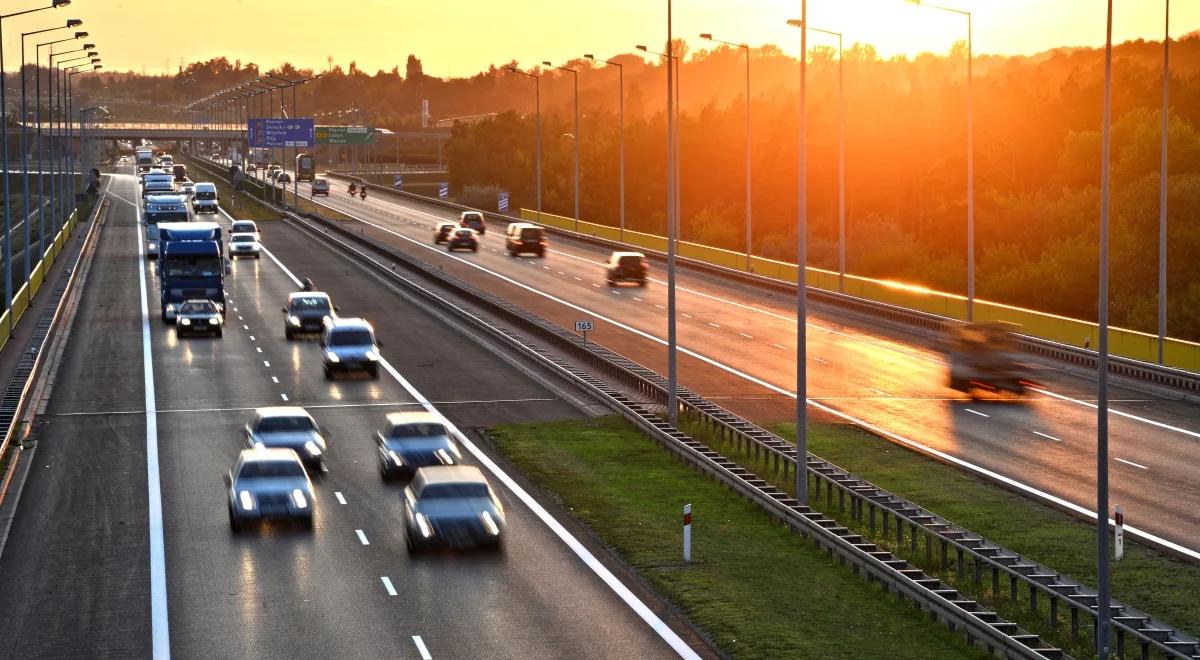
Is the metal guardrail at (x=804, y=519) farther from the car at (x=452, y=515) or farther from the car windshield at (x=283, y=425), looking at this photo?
the car windshield at (x=283, y=425)

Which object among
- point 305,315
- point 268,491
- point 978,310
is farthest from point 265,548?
→ point 978,310

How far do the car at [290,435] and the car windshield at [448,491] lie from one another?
27.2ft

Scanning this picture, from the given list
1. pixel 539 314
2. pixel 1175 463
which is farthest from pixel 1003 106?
pixel 1175 463

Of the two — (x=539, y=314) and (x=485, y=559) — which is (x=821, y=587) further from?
(x=539, y=314)

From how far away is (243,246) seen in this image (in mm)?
95938

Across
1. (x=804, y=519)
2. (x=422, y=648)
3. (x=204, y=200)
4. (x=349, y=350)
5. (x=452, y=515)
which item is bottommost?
(x=422, y=648)

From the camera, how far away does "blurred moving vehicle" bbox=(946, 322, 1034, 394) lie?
2019 inches

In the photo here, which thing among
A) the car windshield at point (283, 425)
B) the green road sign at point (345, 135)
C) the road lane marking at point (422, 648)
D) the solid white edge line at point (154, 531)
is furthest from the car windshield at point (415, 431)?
the green road sign at point (345, 135)

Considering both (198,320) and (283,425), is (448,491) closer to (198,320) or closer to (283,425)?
(283,425)

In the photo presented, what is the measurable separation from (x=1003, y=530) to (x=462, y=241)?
72.1 m

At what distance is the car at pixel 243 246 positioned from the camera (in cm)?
9562

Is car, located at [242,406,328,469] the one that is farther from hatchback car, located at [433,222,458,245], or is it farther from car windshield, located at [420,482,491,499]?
hatchback car, located at [433,222,458,245]

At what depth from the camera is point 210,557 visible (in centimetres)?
3120

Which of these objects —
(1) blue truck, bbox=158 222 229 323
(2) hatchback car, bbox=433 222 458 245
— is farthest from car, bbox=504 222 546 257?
(1) blue truck, bbox=158 222 229 323
